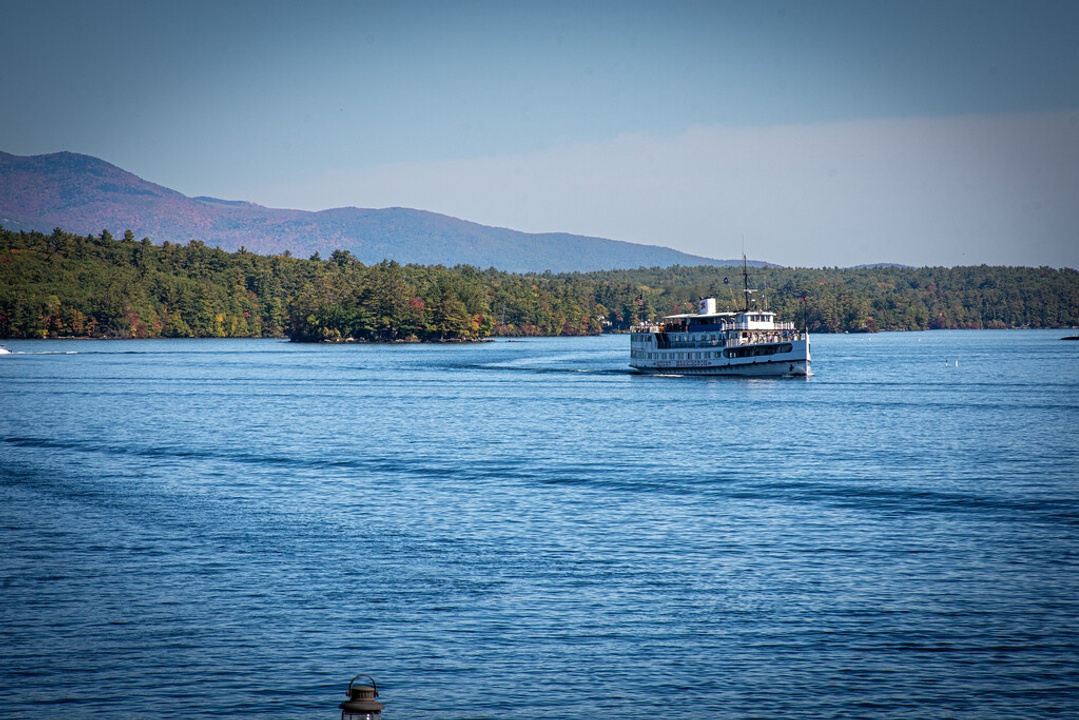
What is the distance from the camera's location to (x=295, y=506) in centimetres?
5009

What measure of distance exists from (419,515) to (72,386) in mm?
108328

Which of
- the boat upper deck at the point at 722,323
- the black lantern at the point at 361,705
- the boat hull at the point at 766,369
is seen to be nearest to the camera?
the black lantern at the point at 361,705

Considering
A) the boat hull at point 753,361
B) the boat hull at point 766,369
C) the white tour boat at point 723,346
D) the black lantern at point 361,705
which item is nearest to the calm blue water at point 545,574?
the black lantern at point 361,705

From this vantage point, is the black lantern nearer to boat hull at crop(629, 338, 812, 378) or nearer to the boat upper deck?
the boat upper deck

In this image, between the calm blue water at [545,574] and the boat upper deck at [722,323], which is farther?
the boat upper deck at [722,323]

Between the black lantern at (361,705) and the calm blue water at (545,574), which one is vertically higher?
the black lantern at (361,705)

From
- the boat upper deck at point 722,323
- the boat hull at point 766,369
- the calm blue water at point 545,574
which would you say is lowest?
the calm blue water at point 545,574

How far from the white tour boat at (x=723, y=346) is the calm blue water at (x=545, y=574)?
6644cm

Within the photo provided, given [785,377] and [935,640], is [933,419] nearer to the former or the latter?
[785,377]

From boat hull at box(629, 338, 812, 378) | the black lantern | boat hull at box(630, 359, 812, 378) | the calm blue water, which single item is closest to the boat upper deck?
boat hull at box(629, 338, 812, 378)

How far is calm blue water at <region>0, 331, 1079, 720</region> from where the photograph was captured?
84.3ft

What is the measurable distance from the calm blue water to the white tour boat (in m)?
66.4

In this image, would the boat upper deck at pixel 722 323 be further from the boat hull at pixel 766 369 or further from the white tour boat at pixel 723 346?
the boat hull at pixel 766 369

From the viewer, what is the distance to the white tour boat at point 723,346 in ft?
486
